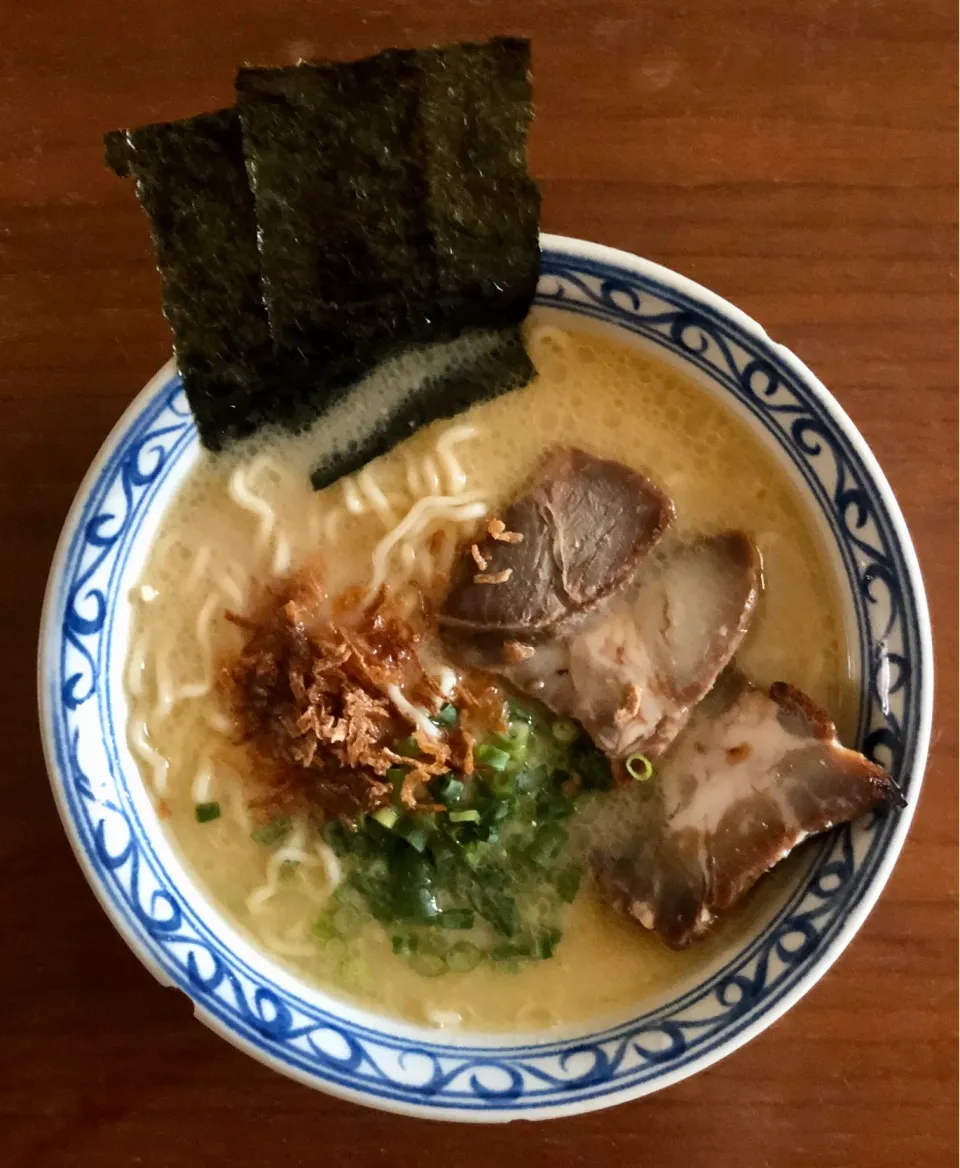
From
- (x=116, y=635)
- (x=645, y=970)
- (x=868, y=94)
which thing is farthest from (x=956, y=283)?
(x=116, y=635)

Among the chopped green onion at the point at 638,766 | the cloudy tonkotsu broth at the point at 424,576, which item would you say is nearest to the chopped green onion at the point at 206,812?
the cloudy tonkotsu broth at the point at 424,576

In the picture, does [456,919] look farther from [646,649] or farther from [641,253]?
[641,253]

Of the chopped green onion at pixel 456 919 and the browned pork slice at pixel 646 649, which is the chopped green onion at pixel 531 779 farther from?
the chopped green onion at pixel 456 919

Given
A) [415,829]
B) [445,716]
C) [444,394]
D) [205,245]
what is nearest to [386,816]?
[415,829]

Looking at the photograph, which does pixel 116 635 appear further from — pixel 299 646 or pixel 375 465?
pixel 375 465

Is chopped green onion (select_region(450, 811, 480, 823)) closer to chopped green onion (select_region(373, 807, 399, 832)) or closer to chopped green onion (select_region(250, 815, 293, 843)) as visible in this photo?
chopped green onion (select_region(373, 807, 399, 832))

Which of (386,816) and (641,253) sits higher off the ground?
(641,253)

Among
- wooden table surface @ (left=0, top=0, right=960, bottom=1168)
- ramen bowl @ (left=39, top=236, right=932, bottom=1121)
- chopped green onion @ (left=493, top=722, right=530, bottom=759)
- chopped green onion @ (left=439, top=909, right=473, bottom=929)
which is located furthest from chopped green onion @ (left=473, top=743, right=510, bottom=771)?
wooden table surface @ (left=0, top=0, right=960, bottom=1168)
